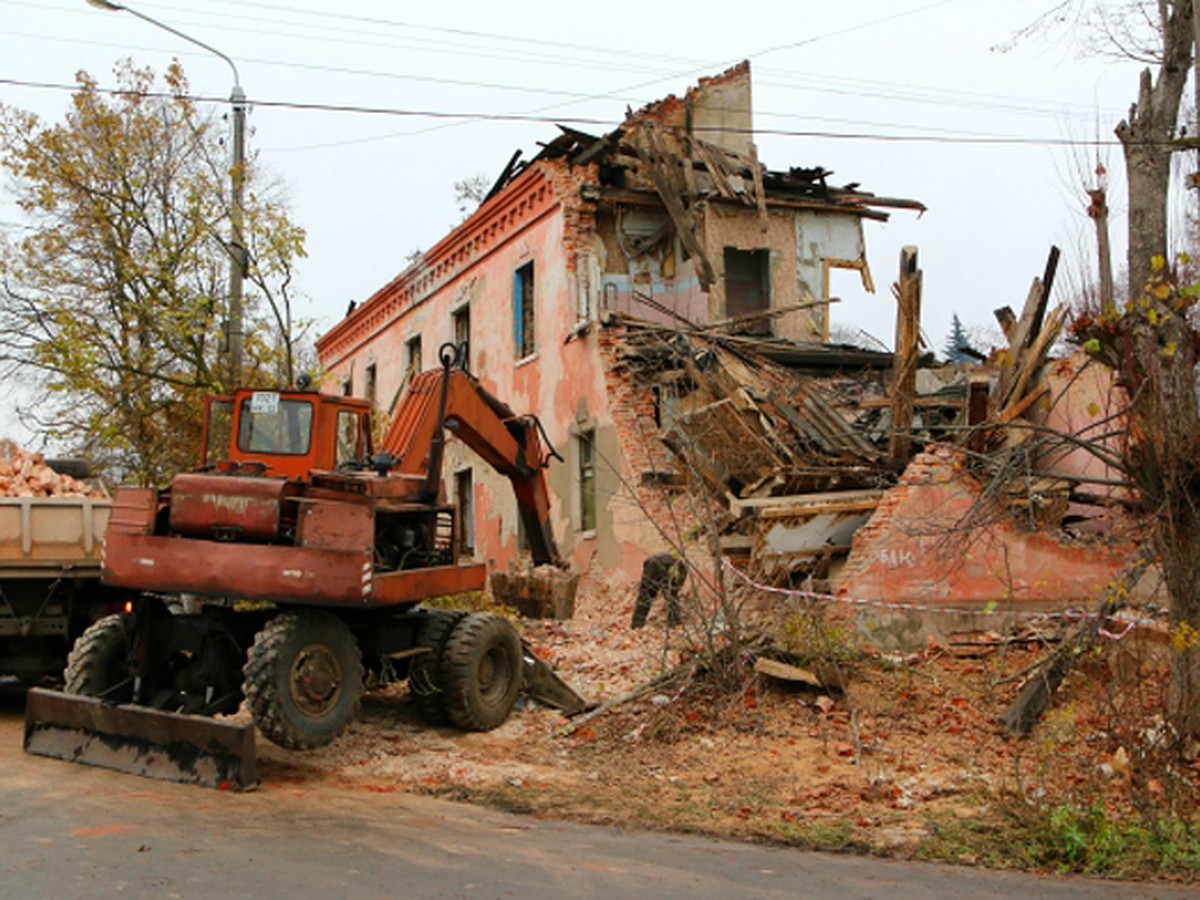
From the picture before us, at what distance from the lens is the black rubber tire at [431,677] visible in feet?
35.7

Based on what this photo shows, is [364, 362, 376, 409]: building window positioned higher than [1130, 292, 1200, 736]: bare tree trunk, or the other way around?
[364, 362, 376, 409]: building window

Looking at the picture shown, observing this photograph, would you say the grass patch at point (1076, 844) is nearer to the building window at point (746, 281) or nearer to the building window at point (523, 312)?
the building window at point (746, 281)

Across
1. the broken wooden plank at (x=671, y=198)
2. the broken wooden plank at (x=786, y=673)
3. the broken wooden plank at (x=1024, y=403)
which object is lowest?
the broken wooden plank at (x=786, y=673)

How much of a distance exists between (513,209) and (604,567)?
6.73m

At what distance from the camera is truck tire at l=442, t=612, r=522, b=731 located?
10773mm

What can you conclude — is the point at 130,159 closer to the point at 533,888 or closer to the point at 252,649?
the point at 252,649

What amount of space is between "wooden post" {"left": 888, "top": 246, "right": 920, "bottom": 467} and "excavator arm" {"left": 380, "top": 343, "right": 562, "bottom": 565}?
4.31 metres

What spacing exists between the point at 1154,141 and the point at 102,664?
372 inches

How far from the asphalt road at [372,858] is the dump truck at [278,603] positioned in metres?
0.85

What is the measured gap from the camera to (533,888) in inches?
247

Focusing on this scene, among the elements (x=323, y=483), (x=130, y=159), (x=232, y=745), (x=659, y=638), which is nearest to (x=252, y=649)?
(x=232, y=745)

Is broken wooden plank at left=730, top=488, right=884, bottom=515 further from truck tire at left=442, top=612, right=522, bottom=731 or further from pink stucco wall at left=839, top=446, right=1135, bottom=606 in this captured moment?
truck tire at left=442, top=612, right=522, bottom=731

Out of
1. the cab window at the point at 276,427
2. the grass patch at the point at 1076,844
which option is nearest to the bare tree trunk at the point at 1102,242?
the grass patch at the point at 1076,844

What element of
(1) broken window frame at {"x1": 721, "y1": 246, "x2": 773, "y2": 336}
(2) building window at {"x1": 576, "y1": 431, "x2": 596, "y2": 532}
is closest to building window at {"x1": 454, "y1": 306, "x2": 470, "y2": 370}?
(2) building window at {"x1": 576, "y1": 431, "x2": 596, "y2": 532}
